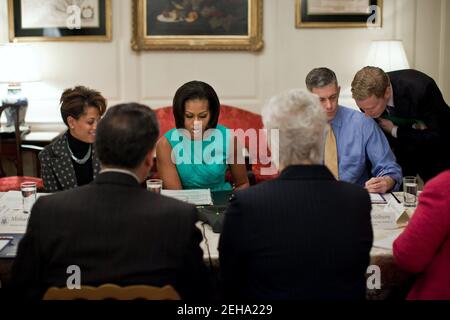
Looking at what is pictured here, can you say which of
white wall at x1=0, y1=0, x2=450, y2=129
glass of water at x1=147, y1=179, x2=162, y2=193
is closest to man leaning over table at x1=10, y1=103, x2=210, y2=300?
glass of water at x1=147, y1=179, x2=162, y2=193

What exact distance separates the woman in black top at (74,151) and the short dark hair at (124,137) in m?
1.51

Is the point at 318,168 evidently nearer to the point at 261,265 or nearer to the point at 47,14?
the point at 261,265

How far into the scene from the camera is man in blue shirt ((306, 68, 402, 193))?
11.5ft

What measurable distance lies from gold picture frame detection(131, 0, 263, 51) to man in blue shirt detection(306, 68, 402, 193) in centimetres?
242

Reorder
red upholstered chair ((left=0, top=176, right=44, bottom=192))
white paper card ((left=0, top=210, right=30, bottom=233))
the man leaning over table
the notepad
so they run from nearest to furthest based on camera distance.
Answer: the man leaning over table → the notepad → white paper card ((left=0, top=210, right=30, bottom=233)) → red upholstered chair ((left=0, top=176, right=44, bottom=192))

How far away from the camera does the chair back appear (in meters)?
1.77

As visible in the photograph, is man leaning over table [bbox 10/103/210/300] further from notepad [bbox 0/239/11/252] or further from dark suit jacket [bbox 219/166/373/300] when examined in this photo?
notepad [bbox 0/239/11/252]

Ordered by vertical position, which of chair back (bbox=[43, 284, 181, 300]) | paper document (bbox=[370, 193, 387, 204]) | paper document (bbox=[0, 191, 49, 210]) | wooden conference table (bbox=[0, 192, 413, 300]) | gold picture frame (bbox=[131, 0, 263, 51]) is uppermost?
gold picture frame (bbox=[131, 0, 263, 51])

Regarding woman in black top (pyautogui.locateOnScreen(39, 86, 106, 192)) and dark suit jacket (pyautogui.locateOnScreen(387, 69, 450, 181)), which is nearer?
woman in black top (pyautogui.locateOnScreen(39, 86, 106, 192))

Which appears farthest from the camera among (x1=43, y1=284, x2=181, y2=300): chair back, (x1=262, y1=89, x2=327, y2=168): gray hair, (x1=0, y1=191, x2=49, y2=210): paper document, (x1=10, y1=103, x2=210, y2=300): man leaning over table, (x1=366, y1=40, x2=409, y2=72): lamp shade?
(x1=366, y1=40, x2=409, y2=72): lamp shade

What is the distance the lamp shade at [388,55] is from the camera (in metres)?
5.59

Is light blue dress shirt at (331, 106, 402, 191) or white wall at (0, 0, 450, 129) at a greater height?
white wall at (0, 0, 450, 129)

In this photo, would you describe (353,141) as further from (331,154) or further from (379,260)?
(379,260)
